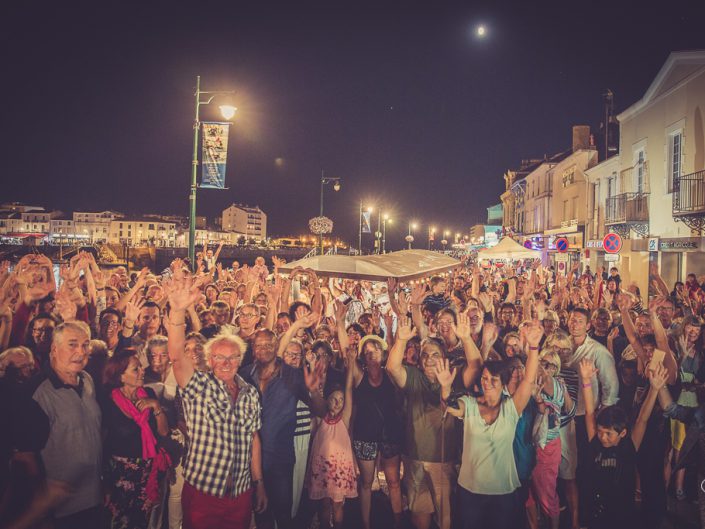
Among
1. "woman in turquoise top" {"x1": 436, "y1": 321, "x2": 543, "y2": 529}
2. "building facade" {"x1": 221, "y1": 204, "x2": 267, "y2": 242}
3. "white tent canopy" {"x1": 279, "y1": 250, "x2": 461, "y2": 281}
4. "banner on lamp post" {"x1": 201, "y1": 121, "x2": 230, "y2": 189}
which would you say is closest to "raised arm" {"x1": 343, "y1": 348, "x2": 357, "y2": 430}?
"woman in turquoise top" {"x1": 436, "y1": 321, "x2": 543, "y2": 529}

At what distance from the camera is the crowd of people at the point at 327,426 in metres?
3.46

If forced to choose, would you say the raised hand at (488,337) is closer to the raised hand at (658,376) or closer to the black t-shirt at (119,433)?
the raised hand at (658,376)

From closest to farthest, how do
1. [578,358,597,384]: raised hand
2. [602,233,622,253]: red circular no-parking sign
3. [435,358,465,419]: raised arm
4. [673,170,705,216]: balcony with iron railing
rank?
[435,358,465,419]: raised arm
[578,358,597,384]: raised hand
[602,233,622,253]: red circular no-parking sign
[673,170,705,216]: balcony with iron railing

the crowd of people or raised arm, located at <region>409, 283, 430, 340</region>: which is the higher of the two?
raised arm, located at <region>409, 283, 430, 340</region>

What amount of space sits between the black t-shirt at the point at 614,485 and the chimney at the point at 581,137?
29.0 meters

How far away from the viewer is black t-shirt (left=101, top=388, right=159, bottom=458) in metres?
3.61

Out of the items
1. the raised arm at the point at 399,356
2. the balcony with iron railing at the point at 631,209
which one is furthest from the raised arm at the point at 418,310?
the balcony with iron railing at the point at 631,209

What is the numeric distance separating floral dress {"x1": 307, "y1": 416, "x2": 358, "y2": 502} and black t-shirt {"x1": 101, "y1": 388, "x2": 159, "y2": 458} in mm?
1444

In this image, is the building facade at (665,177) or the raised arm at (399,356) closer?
the raised arm at (399,356)

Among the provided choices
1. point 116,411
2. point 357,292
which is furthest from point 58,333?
point 357,292

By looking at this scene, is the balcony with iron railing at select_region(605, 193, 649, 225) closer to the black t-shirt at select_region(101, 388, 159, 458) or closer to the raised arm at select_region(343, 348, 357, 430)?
the raised arm at select_region(343, 348, 357, 430)

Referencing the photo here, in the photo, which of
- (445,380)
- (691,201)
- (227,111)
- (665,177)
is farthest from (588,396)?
(665,177)

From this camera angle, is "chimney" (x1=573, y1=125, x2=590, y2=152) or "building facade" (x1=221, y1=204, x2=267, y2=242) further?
"building facade" (x1=221, y1=204, x2=267, y2=242)

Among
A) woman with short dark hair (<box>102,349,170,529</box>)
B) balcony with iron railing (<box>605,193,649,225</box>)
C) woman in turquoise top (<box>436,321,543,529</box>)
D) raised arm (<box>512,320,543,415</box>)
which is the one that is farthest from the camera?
balcony with iron railing (<box>605,193,649,225</box>)
